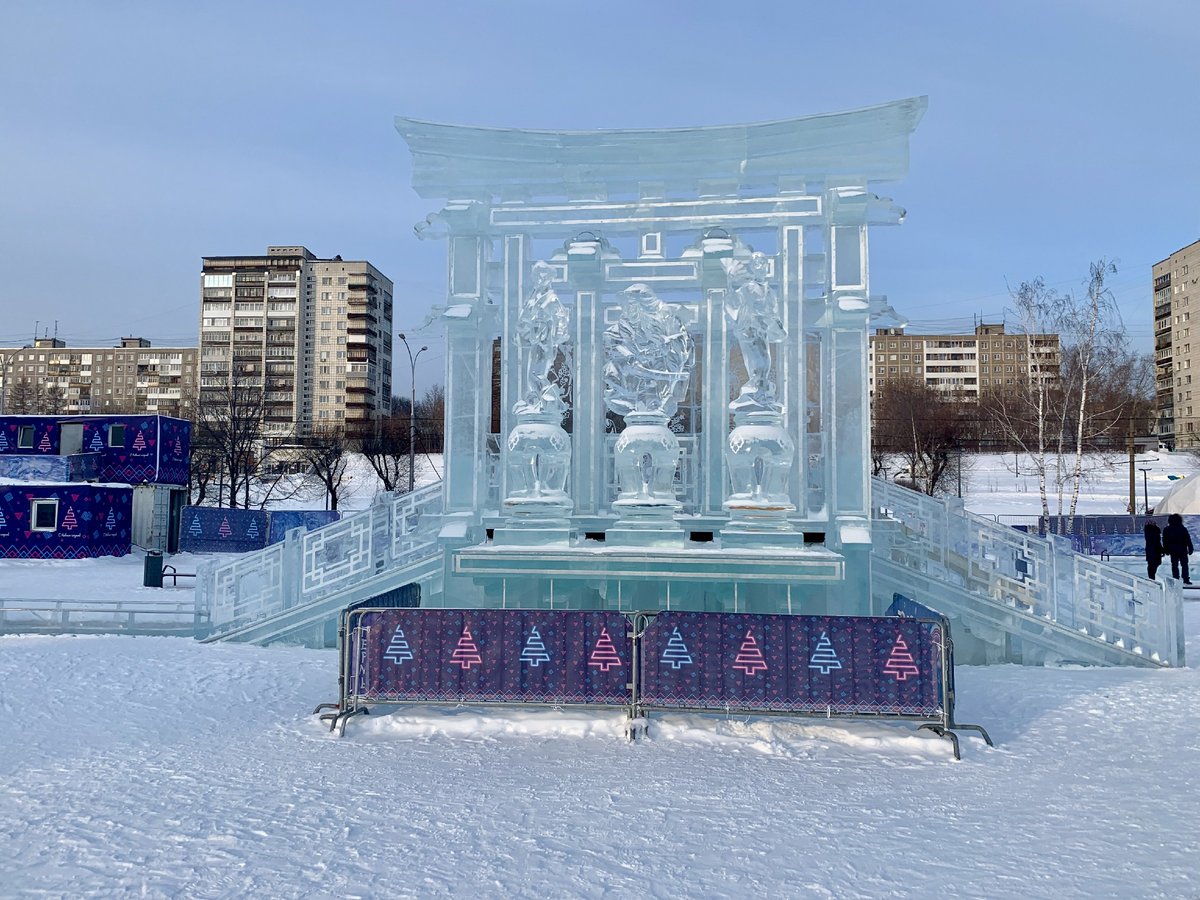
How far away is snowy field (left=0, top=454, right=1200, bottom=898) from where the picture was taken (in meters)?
5.21

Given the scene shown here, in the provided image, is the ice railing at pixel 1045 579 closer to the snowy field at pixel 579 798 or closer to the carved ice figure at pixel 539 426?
the snowy field at pixel 579 798

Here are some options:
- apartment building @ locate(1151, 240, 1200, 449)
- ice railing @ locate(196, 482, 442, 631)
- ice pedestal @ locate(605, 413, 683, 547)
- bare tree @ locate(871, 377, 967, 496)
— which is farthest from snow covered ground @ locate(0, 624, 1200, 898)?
apartment building @ locate(1151, 240, 1200, 449)

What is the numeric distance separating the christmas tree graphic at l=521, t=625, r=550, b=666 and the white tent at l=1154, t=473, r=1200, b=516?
1409 inches

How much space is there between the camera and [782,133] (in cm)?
1348

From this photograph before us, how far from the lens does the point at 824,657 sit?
8.21 metres

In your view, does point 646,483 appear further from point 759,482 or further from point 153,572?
point 153,572

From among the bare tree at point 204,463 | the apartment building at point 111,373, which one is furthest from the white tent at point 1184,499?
the apartment building at point 111,373

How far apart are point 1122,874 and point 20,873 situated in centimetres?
615

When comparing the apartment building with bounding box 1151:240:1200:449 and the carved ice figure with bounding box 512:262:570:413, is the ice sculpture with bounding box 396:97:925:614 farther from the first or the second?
the apartment building with bounding box 1151:240:1200:449

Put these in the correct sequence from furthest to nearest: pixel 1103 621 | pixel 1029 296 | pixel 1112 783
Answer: pixel 1029 296 < pixel 1103 621 < pixel 1112 783

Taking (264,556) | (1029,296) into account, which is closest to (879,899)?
(264,556)

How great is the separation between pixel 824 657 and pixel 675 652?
1.31 m

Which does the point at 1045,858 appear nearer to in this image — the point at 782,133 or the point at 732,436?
the point at 732,436

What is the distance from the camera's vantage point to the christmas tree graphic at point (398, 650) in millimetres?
8656
